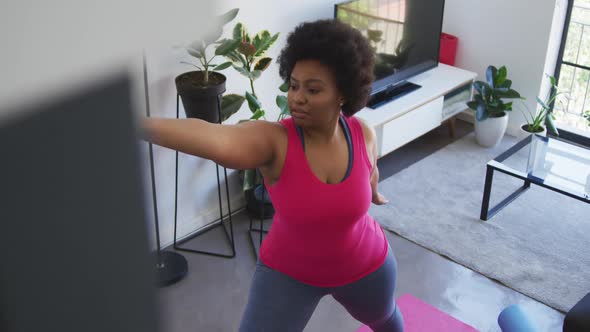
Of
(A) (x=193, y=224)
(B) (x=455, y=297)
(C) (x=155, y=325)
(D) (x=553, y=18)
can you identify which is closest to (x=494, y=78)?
(D) (x=553, y=18)

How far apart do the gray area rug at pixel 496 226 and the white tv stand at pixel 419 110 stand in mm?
211

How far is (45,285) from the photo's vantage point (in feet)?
0.39

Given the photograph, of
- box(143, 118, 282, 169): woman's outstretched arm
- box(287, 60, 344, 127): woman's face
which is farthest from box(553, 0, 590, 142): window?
box(143, 118, 282, 169): woman's outstretched arm

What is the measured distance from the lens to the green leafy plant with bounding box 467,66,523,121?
408 centimetres

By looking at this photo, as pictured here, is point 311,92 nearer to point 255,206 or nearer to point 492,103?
point 255,206

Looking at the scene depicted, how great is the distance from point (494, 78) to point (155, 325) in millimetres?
4220

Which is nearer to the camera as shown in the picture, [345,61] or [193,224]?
[345,61]

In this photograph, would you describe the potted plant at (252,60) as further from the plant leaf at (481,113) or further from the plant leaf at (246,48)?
the plant leaf at (481,113)

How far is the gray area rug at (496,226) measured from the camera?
9.93ft

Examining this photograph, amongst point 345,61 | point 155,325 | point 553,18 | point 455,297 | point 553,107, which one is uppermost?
point 155,325

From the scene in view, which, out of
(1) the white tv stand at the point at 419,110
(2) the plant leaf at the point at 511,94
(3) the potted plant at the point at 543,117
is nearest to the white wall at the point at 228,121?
(1) the white tv stand at the point at 419,110

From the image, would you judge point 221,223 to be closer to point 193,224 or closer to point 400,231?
point 193,224

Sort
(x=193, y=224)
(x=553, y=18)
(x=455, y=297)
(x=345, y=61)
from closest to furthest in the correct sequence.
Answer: (x=345, y=61) → (x=455, y=297) → (x=193, y=224) → (x=553, y=18)

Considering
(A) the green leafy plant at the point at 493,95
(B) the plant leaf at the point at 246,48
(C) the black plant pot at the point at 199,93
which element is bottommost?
(A) the green leafy plant at the point at 493,95
